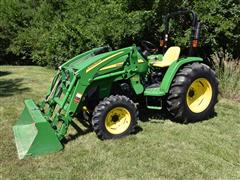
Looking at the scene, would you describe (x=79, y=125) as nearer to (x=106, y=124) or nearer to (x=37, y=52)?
(x=106, y=124)

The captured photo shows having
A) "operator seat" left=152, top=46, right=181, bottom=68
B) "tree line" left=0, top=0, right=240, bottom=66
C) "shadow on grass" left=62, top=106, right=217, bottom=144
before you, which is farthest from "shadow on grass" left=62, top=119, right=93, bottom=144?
"tree line" left=0, top=0, right=240, bottom=66

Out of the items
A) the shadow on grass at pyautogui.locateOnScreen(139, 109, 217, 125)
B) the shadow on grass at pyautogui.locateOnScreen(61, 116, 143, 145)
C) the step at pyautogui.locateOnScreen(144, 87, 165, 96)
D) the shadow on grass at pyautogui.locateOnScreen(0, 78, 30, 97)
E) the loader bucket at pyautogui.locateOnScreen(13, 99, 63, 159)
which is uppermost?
the step at pyautogui.locateOnScreen(144, 87, 165, 96)

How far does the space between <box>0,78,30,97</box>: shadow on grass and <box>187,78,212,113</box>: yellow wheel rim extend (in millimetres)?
4358

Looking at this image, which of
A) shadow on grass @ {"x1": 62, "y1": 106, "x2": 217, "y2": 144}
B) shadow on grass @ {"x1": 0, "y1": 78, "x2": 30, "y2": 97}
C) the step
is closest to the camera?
shadow on grass @ {"x1": 62, "y1": 106, "x2": 217, "y2": 144}

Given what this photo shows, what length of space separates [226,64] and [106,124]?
384 cm

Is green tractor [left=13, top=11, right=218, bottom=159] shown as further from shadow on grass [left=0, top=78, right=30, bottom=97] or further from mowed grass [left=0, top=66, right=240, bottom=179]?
shadow on grass [left=0, top=78, right=30, bottom=97]

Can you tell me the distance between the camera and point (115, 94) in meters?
5.88

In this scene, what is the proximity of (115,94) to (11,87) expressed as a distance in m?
4.44

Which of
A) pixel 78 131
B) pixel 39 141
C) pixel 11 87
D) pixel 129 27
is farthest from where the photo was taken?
pixel 129 27

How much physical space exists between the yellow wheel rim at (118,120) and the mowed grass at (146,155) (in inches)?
6.8

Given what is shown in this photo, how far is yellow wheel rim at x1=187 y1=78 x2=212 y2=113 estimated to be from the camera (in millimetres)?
6313

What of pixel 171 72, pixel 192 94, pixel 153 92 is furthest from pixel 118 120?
pixel 192 94

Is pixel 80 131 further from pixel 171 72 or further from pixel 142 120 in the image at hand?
pixel 171 72

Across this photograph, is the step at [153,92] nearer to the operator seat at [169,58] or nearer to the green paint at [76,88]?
the green paint at [76,88]
